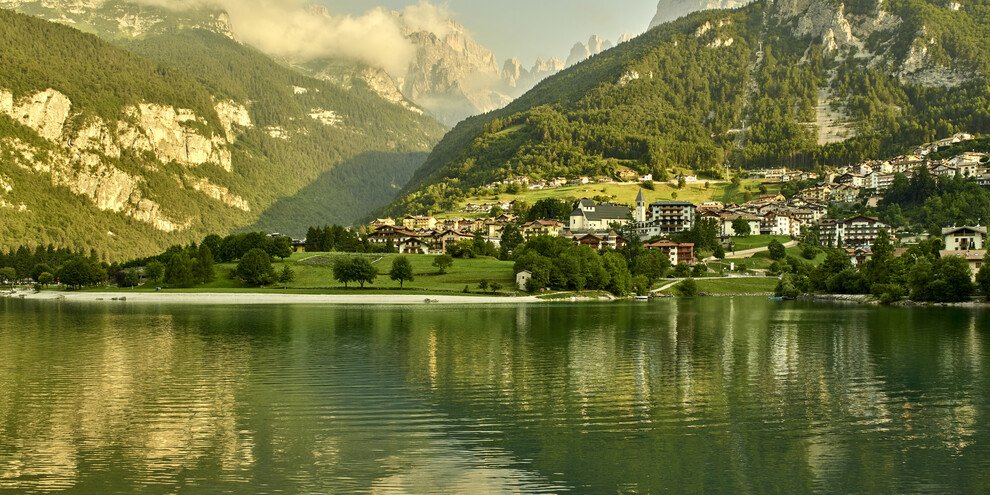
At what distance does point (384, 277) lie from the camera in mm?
109188

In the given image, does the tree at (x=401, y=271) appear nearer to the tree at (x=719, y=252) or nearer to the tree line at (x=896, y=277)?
the tree line at (x=896, y=277)

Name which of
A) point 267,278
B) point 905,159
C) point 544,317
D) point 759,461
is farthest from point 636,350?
point 905,159

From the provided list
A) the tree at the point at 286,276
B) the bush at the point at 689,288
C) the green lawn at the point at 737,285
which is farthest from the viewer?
the green lawn at the point at 737,285

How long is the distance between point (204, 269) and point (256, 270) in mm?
10777

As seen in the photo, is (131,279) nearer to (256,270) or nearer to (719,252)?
(256,270)

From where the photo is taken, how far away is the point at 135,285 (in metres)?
123

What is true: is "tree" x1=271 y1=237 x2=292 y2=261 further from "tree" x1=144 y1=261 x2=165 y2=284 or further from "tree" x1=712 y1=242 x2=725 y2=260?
"tree" x1=712 y1=242 x2=725 y2=260

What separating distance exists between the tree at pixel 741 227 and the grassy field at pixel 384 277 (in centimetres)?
5385

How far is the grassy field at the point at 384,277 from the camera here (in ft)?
339

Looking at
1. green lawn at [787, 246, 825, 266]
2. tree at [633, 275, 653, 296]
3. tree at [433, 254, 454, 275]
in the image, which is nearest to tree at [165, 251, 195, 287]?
tree at [433, 254, 454, 275]

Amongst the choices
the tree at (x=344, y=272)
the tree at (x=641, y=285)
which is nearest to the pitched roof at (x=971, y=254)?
the tree at (x=641, y=285)

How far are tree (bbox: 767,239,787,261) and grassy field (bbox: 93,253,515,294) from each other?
4790 cm

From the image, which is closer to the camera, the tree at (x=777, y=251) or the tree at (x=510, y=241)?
the tree at (x=777, y=251)

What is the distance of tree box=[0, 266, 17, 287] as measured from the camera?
14625 cm
